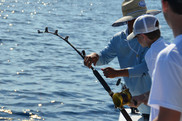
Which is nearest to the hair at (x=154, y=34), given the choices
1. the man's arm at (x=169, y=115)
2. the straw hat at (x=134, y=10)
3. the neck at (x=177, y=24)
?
the straw hat at (x=134, y=10)

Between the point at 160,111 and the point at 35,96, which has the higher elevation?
the point at 160,111

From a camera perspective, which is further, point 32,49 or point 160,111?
point 32,49

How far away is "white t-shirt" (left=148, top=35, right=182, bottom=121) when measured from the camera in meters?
1.49

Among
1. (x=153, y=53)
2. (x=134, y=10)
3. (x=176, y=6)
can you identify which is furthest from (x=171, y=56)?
(x=134, y=10)

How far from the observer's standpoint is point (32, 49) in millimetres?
16969

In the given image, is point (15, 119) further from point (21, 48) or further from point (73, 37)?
point (73, 37)

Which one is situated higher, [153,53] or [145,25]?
[145,25]

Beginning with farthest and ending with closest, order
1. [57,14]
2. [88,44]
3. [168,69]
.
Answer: [57,14]
[88,44]
[168,69]

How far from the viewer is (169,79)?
1489mm

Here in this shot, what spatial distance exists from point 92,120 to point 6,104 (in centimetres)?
210

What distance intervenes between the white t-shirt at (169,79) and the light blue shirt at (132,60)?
203 centimetres

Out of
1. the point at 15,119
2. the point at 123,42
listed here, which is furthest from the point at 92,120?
the point at 123,42

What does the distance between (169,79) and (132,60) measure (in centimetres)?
244

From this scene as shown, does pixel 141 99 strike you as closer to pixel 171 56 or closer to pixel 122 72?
pixel 122 72
